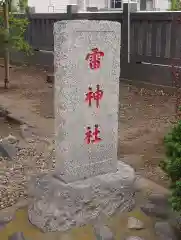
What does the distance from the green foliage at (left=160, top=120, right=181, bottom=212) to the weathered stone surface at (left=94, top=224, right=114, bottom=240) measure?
56cm

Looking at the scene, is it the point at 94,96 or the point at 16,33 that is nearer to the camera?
the point at 94,96

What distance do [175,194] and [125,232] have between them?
56 cm

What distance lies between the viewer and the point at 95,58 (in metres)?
2.88

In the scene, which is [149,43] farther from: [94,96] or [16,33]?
[94,96]

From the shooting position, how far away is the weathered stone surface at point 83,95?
279cm

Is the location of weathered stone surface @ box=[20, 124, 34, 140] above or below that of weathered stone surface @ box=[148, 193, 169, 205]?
above

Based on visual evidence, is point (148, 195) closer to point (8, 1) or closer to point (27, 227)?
point (27, 227)

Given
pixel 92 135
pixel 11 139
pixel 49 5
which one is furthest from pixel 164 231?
pixel 49 5

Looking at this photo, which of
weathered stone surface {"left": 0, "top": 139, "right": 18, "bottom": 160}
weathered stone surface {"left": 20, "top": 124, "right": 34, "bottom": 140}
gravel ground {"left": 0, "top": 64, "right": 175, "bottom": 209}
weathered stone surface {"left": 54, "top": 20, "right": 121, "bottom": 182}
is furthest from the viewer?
weathered stone surface {"left": 20, "top": 124, "right": 34, "bottom": 140}

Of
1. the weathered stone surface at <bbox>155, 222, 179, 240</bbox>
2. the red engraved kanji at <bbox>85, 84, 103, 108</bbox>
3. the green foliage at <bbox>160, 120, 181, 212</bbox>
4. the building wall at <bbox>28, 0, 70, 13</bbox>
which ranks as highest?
the building wall at <bbox>28, 0, 70, 13</bbox>

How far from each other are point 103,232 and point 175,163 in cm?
81

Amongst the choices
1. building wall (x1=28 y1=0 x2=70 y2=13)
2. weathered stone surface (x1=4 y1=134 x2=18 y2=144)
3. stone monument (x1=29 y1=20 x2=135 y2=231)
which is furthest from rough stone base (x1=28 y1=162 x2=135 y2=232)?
building wall (x1=28 y1=0 x2=70 y2=13)

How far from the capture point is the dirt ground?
462 cm

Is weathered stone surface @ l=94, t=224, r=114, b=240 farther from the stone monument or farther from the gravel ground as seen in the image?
the gravel ground
